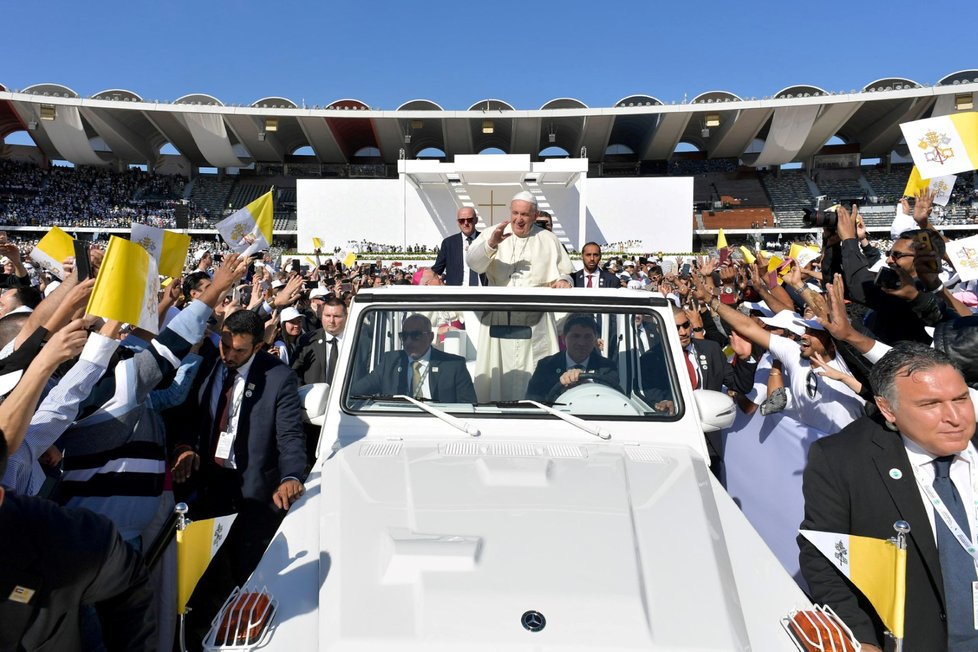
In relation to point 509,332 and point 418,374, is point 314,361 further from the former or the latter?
point 509,332

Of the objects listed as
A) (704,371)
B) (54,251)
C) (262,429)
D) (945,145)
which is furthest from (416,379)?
(54,251)

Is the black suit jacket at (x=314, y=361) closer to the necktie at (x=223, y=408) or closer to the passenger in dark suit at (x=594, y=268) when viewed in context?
the necktie at (x=223, y=408)

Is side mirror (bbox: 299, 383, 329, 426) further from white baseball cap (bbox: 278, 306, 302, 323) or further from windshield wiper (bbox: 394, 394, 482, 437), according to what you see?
white baseball cap (bbox: 278, 306, 302, 323)

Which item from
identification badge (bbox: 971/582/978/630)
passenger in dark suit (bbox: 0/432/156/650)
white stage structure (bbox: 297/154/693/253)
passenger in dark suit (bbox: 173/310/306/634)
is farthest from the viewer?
white stage structure (bbox: 297/154/693/253)

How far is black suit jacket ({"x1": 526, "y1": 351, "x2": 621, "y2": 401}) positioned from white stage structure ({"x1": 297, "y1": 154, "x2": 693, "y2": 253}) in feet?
89.0

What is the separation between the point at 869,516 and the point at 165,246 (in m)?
4.79

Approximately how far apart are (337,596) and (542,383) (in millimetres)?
1423

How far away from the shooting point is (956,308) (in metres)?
4.16

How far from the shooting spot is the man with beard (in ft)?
9.61

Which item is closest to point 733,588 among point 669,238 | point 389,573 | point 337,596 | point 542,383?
point 389,573

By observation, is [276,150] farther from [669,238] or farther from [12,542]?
[12,542]

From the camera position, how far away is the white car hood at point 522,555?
59.1 inches

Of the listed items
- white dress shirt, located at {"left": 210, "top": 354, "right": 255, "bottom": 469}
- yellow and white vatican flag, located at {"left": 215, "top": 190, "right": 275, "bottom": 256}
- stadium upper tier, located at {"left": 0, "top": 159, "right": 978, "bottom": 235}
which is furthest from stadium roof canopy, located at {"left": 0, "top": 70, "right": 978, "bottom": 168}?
white dress shirt, located at {"left": 210, "top": 354, "right": 255, "bottom": 469}

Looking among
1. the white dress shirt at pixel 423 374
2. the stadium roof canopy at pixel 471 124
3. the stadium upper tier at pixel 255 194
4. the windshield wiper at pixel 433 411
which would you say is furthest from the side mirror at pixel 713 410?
the stadium upper tier at pixel 255 194
